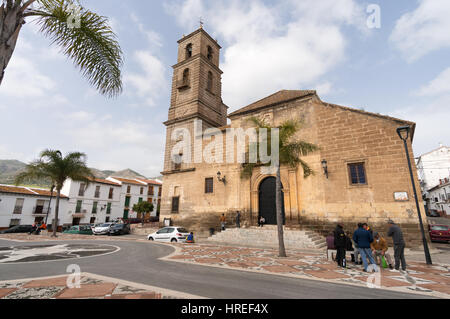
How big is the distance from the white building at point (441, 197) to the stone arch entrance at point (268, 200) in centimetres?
3664

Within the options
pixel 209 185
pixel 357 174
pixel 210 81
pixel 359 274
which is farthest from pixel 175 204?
pixel 359 274

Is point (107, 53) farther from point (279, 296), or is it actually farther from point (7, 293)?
point (279, 296)

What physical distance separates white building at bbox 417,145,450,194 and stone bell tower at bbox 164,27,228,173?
42.9 metres

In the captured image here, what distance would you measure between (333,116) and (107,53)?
46.4ft

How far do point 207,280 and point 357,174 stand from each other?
38.6 feet

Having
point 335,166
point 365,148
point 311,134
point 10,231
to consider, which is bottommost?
point 10,231

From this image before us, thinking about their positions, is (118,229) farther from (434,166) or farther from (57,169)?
(434,166)

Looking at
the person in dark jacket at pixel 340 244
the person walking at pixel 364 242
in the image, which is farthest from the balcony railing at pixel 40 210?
the person walking at pixel 364 242

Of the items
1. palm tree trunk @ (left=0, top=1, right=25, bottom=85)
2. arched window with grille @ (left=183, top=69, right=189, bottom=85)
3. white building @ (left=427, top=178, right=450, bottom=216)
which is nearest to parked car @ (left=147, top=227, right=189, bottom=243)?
palm tree trunk @ (left=0, top=1, right=25, bottom=85)

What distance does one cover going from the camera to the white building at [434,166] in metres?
41.5

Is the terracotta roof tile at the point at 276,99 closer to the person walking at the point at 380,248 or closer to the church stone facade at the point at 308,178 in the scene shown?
the church stone facade at the point at 308,178

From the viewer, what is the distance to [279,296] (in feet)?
15.0

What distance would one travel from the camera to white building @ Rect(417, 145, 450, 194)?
41.5 meters
